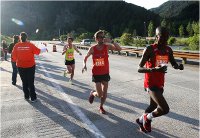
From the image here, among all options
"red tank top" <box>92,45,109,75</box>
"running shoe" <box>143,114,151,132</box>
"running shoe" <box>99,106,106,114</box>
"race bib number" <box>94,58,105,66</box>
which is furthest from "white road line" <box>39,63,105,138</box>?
"race bib number" <box>94,58,105,66</box>

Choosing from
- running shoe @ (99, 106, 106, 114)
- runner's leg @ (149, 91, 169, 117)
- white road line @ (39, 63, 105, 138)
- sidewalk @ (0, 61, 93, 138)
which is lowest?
sidewalk @ (0, 61, 93, 138)

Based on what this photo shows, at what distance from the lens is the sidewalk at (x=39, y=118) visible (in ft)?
20.0

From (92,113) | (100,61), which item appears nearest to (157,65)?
(100,61)

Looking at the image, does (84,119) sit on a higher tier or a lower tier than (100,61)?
lower

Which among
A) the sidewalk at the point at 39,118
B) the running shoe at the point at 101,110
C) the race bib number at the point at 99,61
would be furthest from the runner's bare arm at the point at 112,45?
the sidewalk at the point at 39,118

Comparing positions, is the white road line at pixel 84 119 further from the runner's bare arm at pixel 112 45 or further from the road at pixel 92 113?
the runner's bare arm at pixel 112 45

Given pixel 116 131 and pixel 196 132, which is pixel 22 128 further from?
pixel 196 132

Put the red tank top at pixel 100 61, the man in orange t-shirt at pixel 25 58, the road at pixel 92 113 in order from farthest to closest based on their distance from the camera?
the man in orange t-shirt at pixel 25 58
the red tank top at pixel 100 61
the road at pixel 92 113

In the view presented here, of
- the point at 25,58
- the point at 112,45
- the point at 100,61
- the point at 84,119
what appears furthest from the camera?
the point at 25,58

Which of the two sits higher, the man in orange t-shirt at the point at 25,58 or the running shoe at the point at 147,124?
the man in orange t-shirt at the point at 25,58

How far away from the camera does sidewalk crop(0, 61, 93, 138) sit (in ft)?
20.0

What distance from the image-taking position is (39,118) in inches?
284

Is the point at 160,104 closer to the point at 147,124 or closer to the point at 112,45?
the point at 147,124

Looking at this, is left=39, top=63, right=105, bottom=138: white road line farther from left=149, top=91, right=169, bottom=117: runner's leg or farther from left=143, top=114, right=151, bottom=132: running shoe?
left=149, top=91, right=169, bottom=117: runner's leg
